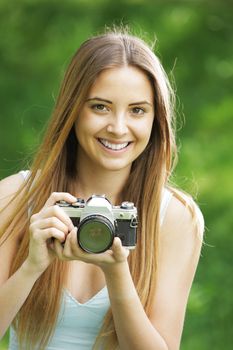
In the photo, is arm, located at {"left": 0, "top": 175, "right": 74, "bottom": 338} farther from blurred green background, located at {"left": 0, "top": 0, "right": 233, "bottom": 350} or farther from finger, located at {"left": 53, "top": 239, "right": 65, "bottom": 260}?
blurred green background, located at {"left": 0, "top": 0, "right": 233, "bottom": 350}

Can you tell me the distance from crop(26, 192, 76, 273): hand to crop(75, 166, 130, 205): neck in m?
0.41

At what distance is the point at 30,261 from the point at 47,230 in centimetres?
14

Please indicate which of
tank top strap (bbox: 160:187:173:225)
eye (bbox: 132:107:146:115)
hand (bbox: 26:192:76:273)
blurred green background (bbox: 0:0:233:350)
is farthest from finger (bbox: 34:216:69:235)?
blurred green background (bbox: 0:0:233:350)

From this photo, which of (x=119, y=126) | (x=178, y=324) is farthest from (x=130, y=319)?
(x=119, y=126)

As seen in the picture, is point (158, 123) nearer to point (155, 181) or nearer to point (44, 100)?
point (155, 181)

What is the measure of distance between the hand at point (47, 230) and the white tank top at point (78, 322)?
1.16ft

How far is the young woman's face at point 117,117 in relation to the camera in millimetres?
4004

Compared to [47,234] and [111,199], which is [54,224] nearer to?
[47,234]

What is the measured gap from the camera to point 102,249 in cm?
368

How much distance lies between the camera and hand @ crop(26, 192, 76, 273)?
3.71 meters

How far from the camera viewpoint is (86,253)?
370 cm

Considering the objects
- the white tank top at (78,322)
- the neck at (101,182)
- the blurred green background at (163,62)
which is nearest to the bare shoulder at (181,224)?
the neck at (101,182)

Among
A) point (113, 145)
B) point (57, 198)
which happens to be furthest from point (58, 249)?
point (113, 145)

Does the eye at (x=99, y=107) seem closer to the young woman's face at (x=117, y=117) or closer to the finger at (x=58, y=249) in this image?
the young woman's face at (x=117, y=117)
